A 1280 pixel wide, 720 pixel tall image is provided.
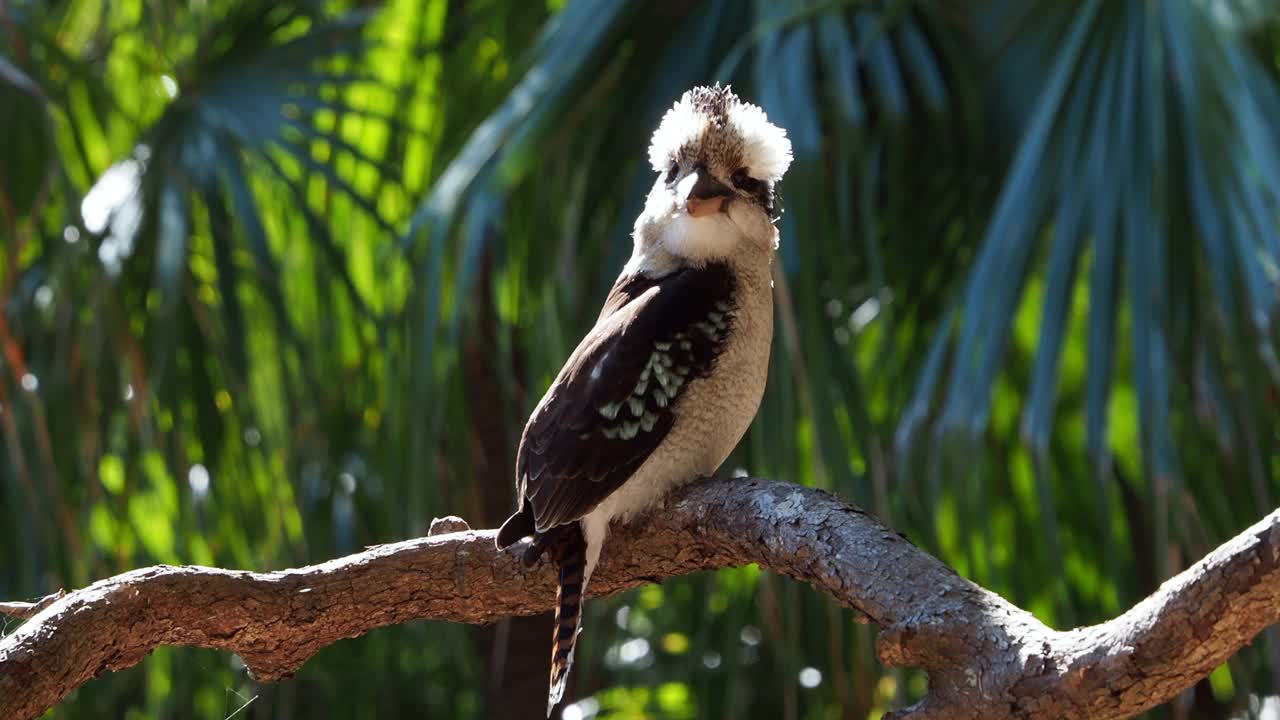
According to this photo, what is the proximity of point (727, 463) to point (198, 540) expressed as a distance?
1542 mm

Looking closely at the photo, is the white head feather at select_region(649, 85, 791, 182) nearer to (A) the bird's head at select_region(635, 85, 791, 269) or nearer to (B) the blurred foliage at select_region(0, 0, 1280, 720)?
(A) the bird's head at select_region(635, 85, 791, 269)

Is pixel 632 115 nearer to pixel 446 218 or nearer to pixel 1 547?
pixel 446 218

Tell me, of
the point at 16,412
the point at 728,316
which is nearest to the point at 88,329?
the point at 16,412

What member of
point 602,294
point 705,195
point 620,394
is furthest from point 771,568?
point 602,294

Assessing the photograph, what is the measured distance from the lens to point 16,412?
11.6 feet

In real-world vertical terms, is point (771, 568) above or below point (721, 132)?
below

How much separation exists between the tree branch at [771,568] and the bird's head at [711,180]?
446 mm

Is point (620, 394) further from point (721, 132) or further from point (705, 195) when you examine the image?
point (721, 132)

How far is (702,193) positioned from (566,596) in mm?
683

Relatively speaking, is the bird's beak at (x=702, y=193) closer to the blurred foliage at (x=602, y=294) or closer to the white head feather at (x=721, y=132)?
the white head feather at (x=721, y=132)

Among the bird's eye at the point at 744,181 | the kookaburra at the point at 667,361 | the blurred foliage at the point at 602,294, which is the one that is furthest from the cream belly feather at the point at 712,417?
the blurred foliage at the point at 602,294

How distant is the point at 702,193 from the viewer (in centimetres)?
248

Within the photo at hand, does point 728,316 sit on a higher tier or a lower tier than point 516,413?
higher

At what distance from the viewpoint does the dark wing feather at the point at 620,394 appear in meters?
2.22
